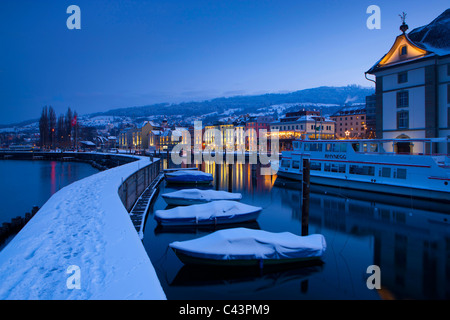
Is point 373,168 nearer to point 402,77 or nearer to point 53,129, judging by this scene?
point 402,77

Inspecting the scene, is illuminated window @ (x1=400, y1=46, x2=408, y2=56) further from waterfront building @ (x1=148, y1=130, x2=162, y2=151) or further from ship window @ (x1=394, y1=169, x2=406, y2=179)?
waterfront building @ (x1=148, y1=130, x2=162, y2=151)

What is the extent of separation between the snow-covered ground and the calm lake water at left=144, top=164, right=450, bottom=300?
11.6ft

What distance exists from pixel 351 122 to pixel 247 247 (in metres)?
123

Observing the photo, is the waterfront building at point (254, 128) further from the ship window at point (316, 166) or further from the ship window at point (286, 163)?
the ship window at point (316, 166)

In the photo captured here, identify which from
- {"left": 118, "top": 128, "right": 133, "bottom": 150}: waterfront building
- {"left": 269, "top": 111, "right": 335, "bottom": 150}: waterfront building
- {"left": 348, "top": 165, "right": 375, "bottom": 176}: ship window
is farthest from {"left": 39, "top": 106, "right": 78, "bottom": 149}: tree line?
{"left": 348, "top": 165, "right": 375, "bottom": 176}: ship window

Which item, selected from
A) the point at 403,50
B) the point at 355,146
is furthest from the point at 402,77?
the point at 355,146

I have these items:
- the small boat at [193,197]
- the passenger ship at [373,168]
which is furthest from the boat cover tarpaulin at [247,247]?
the passenger ship at [373,168]

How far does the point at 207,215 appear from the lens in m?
18.8

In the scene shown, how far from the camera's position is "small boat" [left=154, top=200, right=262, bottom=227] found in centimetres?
1867

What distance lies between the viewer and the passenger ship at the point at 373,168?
26.6m

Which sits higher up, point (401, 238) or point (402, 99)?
point (402, 99)

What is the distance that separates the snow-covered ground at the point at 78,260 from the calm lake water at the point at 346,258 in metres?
3.52

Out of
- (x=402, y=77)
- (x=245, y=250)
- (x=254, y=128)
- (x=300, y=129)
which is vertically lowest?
(x=245, y=250)
